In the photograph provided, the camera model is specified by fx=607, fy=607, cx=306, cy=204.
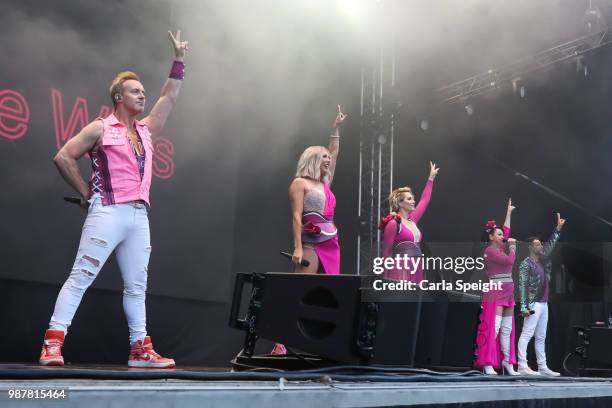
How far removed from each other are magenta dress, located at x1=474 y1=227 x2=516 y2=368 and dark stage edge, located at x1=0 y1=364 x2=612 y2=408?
342cm

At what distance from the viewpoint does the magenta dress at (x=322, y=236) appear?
11.3 ft

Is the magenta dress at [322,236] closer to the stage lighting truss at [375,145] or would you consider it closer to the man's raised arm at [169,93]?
the man's raised arm at [169,93]

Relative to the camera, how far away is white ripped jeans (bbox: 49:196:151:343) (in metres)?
2.46

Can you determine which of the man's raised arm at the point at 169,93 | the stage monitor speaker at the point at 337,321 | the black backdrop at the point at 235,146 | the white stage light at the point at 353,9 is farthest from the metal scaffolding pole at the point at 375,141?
the stage monitor speaker at the point at 337,321

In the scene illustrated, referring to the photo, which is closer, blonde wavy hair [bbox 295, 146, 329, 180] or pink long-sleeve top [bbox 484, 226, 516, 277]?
blonde wavy hair [bbox 295, 146, 329, 180]

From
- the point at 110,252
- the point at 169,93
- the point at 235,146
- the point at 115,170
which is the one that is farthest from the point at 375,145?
the point at 110,252

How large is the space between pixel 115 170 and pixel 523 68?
5922 mm

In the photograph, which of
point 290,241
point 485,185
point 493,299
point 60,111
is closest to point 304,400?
point 60,111

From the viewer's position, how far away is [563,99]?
773cm

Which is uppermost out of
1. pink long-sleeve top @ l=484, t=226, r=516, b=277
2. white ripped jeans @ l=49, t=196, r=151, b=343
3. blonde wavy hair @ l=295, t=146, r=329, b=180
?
blonde wavy hair @ l=295, t=146, r=329, b=180

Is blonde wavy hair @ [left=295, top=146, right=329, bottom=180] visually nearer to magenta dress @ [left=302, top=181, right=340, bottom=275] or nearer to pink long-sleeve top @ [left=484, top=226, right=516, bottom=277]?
magenta dress @ [left=302, top=181, right=340, bottom=275]

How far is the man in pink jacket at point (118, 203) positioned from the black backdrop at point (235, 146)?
189cm

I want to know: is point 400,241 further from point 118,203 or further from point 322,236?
point 118,203

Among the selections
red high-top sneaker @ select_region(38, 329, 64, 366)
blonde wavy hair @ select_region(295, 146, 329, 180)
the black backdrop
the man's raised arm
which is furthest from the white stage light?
red high-top sneaker @ select_region(38, 329, 64, 366)
